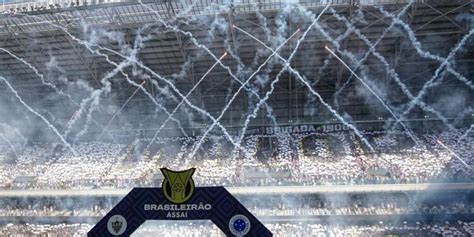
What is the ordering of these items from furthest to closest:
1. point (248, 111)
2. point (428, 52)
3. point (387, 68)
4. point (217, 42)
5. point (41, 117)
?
point (41, 117)
point (248, 111)
point (387, 68)
point (217, 42)
point (428, 52)

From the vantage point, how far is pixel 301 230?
20.6 meters

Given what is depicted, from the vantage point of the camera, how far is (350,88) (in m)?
28.9

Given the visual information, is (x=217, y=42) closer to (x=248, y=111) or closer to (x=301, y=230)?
(x=248, y=111)

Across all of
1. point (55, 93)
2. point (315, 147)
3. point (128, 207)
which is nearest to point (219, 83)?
point (315, 147)

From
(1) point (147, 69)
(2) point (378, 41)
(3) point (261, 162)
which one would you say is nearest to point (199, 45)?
(1) point (147, 69)

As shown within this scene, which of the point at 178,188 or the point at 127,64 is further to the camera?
the point at 127,64

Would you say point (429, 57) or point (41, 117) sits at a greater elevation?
point (429, 57)

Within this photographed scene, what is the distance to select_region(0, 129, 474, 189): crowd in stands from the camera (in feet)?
78.9

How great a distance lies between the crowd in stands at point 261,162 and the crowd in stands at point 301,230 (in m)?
2.89

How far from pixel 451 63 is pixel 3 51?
2627 cm

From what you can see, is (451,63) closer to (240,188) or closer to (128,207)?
(240,188)

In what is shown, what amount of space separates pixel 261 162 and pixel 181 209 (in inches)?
647

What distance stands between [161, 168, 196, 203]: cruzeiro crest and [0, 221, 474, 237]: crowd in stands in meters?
9.53

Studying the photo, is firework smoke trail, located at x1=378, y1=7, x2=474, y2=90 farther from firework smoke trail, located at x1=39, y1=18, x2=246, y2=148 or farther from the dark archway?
the dark archway
